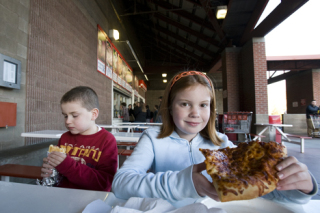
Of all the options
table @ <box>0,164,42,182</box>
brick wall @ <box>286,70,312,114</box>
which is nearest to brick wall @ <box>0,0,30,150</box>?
table @ <box>0,164,42,182</box>

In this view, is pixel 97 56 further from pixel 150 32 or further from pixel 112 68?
pixel 150 32

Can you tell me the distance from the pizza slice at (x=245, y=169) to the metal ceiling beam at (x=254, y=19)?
7093mm

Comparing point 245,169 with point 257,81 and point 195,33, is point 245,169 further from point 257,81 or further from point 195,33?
point 195,33

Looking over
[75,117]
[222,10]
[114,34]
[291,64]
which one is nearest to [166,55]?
[114,34]

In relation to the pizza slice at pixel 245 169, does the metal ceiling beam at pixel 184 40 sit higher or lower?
higher

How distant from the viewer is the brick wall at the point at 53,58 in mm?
2922

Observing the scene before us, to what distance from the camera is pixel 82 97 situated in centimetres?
134

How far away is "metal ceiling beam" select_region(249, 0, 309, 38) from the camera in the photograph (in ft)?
15.9

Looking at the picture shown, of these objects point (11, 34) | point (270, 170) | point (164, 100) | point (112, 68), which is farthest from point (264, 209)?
point (112, 68)

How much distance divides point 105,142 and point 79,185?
1.11 ft

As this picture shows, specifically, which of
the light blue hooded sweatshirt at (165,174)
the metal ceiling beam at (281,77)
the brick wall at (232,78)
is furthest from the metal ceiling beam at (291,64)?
the light blue hooded sweatshirt at (165,174)

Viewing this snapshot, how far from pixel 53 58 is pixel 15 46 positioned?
35.9 inches

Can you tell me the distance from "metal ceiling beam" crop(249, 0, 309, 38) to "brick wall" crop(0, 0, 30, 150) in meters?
6.48

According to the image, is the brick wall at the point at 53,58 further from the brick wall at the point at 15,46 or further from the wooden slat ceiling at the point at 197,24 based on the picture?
the wooden slat ceiling at the point at 197,24
